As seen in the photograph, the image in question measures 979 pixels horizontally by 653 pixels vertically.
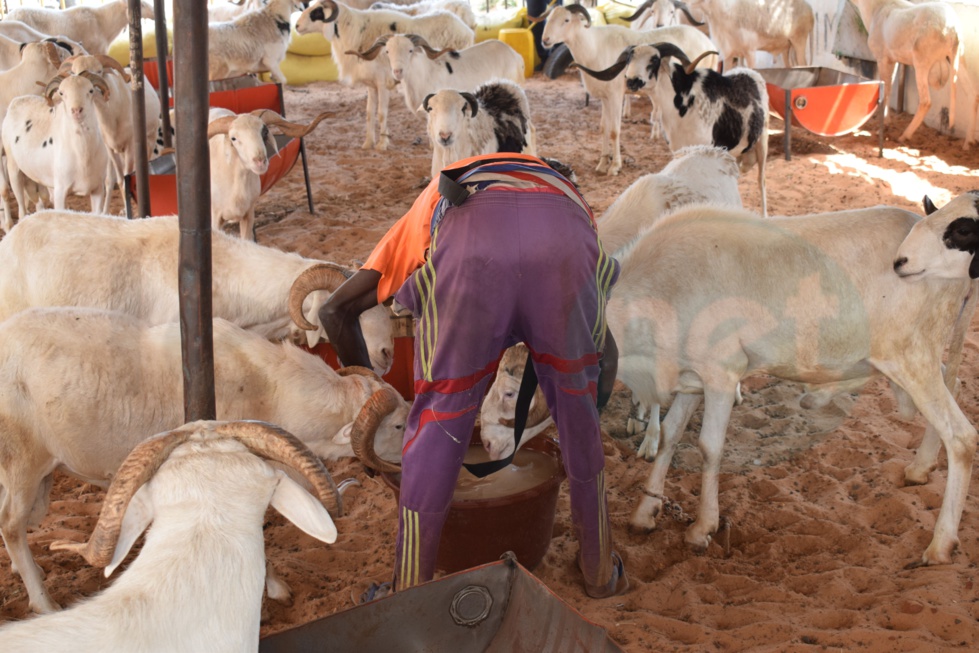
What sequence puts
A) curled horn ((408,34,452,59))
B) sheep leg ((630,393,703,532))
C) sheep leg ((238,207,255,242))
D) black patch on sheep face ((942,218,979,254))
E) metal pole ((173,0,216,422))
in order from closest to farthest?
metal pole ((173,0,216,422)) < black patch on sheep face ((942,218,979,254)) < sheep leg ((630,393,703,532)) < sheep leg ((238,207,255,242)) < curled horn ((408,34,452,59))

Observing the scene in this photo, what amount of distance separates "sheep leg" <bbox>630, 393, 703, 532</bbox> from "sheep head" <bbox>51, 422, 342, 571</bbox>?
78.3 inches

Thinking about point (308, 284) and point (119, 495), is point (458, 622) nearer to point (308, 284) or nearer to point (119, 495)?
point (119, 495)

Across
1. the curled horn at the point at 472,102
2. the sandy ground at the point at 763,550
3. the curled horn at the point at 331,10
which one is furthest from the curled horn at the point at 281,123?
the curled horn at the point at 331,10

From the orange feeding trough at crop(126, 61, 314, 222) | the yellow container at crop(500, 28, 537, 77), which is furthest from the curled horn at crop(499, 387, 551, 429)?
the yellow container at crop(500, 28, 537, 77)

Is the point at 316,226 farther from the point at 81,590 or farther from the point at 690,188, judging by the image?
the point at 81,590

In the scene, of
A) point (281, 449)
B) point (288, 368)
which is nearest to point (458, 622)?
point (281, 449)

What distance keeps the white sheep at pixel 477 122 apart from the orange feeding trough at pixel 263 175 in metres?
1.40

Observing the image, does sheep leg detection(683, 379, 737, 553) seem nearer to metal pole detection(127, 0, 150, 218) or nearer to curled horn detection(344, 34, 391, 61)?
metal pole detection(127, 0, 150, 218)

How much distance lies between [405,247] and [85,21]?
12970 mm

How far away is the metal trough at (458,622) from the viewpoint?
8.40 ft

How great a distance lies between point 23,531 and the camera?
11.6 ft

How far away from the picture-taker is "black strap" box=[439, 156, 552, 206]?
9.45 ft

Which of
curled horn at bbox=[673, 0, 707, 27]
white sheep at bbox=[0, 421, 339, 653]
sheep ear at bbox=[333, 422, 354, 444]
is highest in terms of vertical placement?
curled horn at bbox=[673, 0, 707, 27]

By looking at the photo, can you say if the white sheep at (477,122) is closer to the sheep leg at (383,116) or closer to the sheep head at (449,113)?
the sheep head at (449,113)
